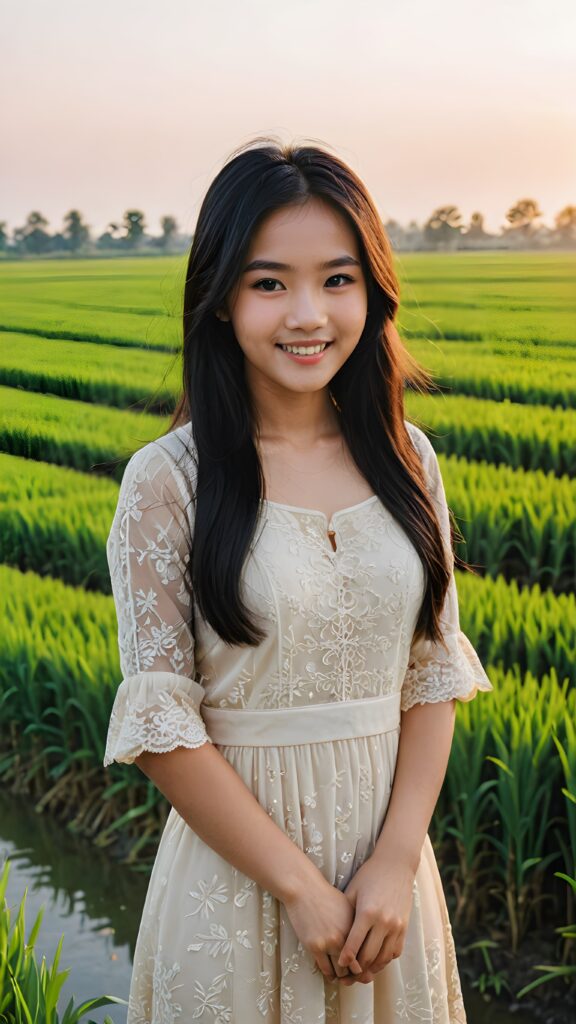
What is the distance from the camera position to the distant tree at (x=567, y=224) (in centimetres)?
369

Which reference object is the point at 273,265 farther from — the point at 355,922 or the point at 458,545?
the point at 458,545

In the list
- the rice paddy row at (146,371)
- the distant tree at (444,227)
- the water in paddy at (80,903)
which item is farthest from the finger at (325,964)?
the distant tree at (444,227)

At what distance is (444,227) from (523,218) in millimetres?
310

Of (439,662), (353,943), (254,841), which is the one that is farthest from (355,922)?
(439,662)

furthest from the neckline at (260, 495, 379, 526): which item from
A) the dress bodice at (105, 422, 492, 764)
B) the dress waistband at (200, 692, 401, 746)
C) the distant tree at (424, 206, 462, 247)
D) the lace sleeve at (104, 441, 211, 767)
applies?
the distant tree at (424, 206, 462, 247)

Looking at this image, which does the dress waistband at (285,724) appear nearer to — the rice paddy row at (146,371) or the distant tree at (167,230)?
the rice paddy row at (146,371)

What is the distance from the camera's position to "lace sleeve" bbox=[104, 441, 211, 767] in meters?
1.22

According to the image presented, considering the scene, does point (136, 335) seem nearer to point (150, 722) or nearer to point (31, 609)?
point (31, 609)

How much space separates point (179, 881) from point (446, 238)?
3.07 metres

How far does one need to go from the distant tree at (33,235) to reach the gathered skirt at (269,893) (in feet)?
8.56

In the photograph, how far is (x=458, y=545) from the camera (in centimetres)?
389

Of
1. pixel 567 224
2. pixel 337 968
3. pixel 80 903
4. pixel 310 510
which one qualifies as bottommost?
pixel 80 903

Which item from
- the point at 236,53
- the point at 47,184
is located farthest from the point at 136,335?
the point at 236,53

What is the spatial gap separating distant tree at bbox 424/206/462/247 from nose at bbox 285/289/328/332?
2.86 m
